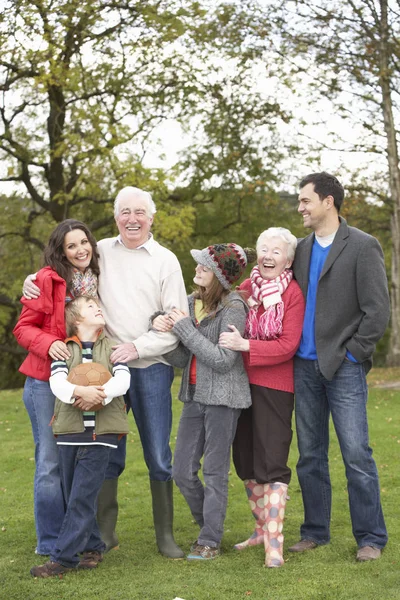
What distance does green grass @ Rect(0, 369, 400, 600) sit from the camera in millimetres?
4270

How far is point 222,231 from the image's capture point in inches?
970

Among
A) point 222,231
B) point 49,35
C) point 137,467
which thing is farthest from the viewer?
point 222,231

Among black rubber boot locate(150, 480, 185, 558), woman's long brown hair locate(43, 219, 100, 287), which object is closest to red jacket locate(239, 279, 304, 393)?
black rubber boot locate(150, 480, 185, 558)

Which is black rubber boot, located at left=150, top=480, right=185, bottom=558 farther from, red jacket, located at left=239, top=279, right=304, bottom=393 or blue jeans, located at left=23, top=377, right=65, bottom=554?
red jacket, located at left=239, top=279, right=304, bottom=393

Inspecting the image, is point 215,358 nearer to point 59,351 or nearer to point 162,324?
point 162,324

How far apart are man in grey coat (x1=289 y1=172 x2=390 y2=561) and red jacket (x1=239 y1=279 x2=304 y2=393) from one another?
86 mm

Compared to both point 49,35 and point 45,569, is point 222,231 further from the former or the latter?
point 45,569

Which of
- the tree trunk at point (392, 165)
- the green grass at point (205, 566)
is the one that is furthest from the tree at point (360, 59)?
the green grass at point (205, 566)

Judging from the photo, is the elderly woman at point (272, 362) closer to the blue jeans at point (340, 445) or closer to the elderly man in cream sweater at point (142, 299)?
the blue jeans at point (340, 445)

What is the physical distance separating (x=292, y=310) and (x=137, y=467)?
3.94 m

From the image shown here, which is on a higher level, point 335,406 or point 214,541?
point 335,406

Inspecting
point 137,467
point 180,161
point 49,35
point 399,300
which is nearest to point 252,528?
point 137,467

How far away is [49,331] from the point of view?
4793 mm

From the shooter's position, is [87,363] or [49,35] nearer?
[87,363]
